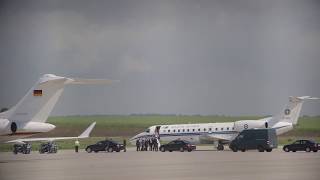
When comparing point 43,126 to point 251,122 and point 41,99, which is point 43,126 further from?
point 251,122

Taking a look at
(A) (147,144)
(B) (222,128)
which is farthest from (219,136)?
(A) (147,144)

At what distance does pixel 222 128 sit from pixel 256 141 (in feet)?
22.4

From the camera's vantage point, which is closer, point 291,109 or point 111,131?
point 291,109

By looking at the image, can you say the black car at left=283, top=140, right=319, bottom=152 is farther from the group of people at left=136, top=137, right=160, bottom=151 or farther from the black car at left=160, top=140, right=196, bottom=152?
the group of people at left=136, top=137, right=160, bottom=151

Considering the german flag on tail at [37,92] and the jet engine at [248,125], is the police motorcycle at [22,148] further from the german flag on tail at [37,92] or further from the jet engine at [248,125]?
the jet engine at [248,125]

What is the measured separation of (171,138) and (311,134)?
55.2 ft

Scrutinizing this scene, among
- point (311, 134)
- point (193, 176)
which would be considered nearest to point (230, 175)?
point (193, 176)

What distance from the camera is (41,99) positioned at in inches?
1104

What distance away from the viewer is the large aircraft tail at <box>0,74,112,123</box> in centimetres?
2778

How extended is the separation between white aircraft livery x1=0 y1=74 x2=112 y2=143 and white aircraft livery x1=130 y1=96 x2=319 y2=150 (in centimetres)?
1928

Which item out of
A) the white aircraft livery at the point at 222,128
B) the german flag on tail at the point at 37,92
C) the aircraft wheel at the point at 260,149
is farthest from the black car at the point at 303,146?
the german flag on tail at the point at 37,92

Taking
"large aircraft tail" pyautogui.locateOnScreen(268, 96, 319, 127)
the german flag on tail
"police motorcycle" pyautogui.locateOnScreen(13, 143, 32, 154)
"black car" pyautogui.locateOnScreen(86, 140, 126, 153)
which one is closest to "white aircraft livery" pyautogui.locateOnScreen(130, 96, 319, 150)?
"large aircraft tail" pyautogui.locateOnScreen(268, 96, 319, 127)

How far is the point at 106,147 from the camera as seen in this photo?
43.4 metres

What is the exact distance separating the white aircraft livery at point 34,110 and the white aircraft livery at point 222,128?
63.3 feet
